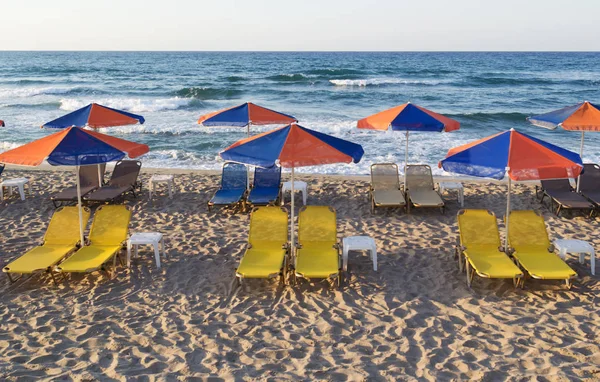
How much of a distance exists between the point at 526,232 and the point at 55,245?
265 inches

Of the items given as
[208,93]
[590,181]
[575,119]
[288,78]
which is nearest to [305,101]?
[208,93]

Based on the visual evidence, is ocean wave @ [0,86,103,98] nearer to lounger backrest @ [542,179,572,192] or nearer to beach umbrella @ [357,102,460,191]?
beach umbrella @ [357,102,460,191]

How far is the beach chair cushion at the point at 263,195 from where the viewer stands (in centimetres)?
952

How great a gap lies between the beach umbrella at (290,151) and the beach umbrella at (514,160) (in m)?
1.43

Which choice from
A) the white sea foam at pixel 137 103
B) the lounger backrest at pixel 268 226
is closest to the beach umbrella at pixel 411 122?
the lounger backrest at pixel 268 226

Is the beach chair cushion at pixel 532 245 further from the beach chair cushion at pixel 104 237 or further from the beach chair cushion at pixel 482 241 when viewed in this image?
the beach chair cushion at pixel 104 237

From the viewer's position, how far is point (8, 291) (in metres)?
6.39

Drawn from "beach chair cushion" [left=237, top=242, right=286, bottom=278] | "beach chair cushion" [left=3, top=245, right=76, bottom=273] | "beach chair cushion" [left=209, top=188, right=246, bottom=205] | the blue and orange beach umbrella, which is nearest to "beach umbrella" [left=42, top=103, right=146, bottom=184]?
the blue and orange beach umbrella

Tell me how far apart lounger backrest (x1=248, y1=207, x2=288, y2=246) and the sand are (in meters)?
0.56

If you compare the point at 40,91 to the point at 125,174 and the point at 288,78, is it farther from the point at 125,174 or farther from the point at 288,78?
the point at 125,174

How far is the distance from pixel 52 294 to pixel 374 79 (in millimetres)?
38986

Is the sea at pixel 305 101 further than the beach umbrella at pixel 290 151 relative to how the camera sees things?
Yes

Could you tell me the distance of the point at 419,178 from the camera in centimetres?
1003

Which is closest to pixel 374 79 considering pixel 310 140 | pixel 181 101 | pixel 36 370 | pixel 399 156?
pixel 181 101
